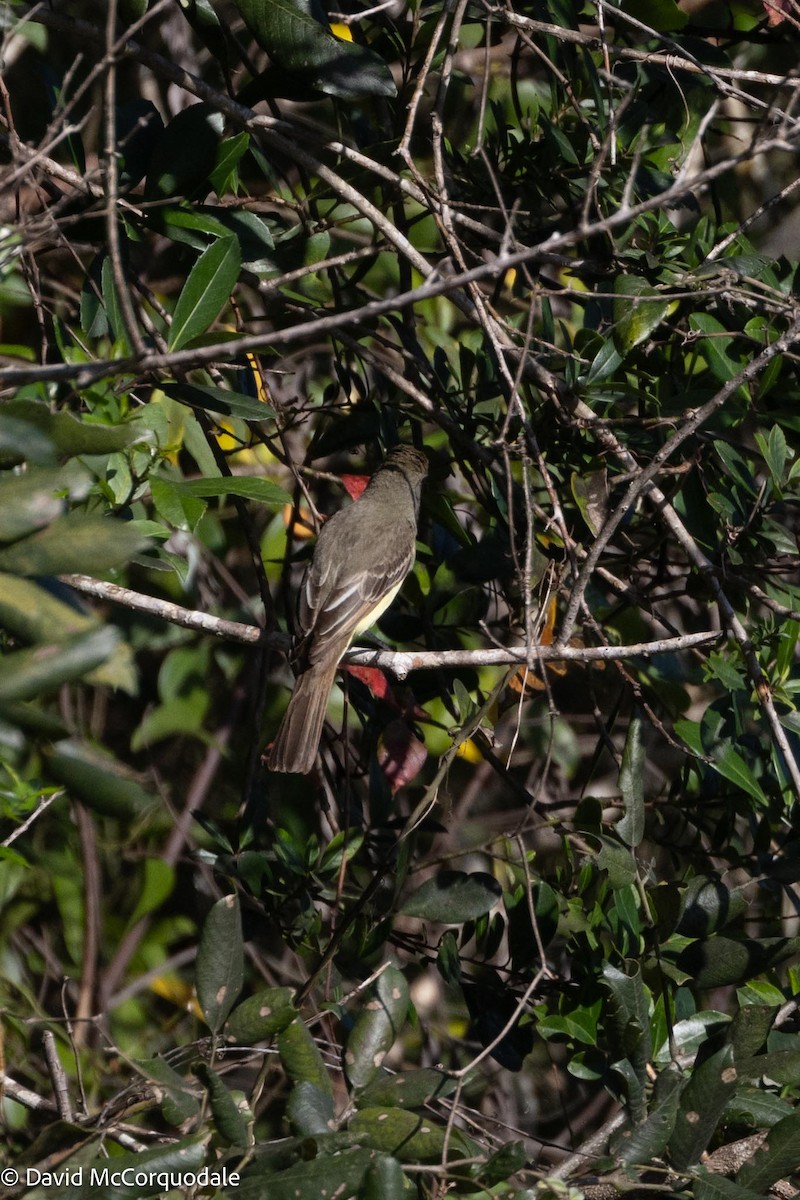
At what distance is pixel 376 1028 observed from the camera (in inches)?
112

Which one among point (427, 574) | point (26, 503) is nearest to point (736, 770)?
point (427, 574)

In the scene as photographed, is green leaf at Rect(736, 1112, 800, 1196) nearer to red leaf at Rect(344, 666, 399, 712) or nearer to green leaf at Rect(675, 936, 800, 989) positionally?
green leaf at Rect(675, 936, 800, 989)

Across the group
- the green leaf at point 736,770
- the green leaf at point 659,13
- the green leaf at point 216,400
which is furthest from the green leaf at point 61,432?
the green leaf at point 659,13

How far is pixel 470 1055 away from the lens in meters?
5.35

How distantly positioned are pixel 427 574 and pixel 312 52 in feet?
6.25

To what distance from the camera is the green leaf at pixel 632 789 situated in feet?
10.9

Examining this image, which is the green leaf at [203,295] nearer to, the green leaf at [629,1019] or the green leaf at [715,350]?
the green leaf at [715,350]

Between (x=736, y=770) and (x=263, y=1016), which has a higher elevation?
(x=263, y=1016)

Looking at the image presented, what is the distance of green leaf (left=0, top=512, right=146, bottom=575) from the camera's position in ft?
5.73

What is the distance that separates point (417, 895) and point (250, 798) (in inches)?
32.9

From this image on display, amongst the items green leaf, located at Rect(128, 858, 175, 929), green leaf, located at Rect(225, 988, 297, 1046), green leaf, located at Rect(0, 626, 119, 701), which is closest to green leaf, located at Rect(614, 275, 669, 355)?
green leaf, located at Rect(225, 988, 297, 1046)

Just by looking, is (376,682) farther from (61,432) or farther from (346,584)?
(61,432)

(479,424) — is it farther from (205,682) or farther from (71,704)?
(71,704)

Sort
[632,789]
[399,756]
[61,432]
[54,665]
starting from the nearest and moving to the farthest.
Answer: [54,665] → [61,432] → [632,789] → [399,756]
